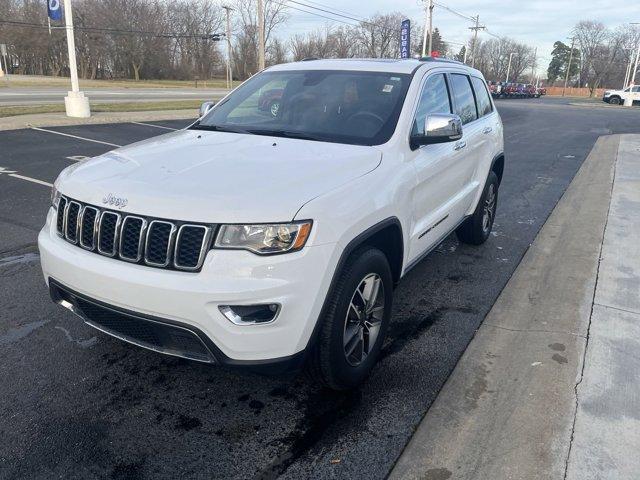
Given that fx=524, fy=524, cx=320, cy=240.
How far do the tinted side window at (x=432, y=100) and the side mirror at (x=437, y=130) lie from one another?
91mm

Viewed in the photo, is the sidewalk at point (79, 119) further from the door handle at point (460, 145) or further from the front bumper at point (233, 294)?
the front bumper at point (233, 294)

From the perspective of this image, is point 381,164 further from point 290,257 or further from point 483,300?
point 483,300

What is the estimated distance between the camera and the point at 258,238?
2373mm

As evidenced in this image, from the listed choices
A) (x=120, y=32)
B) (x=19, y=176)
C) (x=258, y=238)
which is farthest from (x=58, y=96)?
(x=120, y=32)

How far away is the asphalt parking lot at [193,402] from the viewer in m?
2.47

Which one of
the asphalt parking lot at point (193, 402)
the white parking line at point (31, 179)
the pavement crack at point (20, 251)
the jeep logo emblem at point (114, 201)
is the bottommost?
the asphalt parking lot at point (193, 402)

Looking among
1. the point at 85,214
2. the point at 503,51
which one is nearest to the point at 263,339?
the point at 85,214

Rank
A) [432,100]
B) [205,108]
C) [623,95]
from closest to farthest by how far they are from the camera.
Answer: [432,100] → [205,108] → [623,95]

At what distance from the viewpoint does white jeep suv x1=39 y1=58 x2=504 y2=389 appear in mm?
2359

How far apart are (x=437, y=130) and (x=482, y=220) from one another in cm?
244

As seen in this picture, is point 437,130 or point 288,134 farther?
point 288,134

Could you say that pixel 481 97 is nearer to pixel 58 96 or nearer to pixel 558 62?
pixel 58 96

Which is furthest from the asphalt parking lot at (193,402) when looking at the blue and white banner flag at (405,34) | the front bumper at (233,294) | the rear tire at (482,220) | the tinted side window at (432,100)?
the blue and white banner flag at (405,34)

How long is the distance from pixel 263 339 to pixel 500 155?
173 inches
